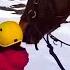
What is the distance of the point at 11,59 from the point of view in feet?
9.72

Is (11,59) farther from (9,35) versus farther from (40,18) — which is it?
(40,18)

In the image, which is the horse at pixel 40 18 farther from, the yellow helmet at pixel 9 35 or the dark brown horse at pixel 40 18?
the yellow helmet at pixel 9 35

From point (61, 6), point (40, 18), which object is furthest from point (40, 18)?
point (61, 6)

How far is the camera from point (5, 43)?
296 centimetres

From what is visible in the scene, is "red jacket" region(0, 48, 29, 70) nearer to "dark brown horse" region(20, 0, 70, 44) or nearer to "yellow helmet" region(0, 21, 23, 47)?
"yellow helmet" region(0, 21, 23, 47)

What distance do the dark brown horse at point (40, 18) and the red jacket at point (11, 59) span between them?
540mm

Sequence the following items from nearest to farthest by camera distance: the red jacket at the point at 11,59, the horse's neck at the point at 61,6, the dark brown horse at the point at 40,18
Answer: the red jacket at the point at 11,59 < the horse's neck at the point at 61,6 < the dark brown horse at the point at 40,18

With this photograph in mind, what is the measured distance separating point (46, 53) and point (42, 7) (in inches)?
165

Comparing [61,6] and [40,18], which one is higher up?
[61,6]

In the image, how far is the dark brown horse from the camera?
3412 millimetres

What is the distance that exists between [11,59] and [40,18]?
83 centimetres

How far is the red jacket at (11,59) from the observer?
9.57ft

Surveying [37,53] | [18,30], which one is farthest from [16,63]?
[37,53]

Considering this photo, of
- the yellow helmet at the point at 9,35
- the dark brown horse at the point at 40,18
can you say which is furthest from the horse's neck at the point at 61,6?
the yellow helmet at the point at 9,35
